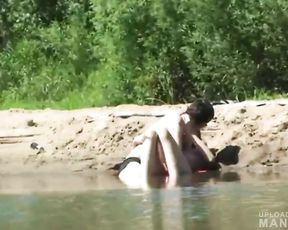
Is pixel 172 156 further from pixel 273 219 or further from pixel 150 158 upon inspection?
pixel 273 219

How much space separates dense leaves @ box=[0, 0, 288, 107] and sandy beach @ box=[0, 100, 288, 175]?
170 cm

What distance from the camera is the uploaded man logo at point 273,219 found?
6.83m

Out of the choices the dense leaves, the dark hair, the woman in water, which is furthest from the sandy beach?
the dense leaves

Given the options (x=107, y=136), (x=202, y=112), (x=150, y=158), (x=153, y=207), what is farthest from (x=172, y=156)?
(x=107, y=136)

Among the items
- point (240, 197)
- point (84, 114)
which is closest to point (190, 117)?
point (240, 197)

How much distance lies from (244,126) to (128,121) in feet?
4.80

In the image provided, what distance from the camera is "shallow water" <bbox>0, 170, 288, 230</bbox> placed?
7109 millimetres

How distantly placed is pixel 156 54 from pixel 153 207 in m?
7.31

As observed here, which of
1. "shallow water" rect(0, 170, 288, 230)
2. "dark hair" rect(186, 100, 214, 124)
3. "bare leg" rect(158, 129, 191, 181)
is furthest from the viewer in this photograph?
"dark hair" rect(186, 100, 214, 124)

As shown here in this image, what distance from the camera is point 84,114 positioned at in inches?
508

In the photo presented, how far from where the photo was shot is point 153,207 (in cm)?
782

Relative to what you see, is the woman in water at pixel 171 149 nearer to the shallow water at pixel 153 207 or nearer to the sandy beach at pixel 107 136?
the shallow water at pixel 153 207

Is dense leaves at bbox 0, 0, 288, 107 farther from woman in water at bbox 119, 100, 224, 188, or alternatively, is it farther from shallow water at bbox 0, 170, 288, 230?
shallow water at bbox 0, 170, 288, 230

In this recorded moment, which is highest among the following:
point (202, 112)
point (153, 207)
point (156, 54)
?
point (156, 54)
